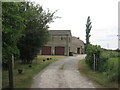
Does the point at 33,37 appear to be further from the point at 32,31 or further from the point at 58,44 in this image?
the point at 58,44

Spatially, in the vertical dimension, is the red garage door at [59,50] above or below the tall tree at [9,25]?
below

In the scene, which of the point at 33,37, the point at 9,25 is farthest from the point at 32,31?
the point at 9,25

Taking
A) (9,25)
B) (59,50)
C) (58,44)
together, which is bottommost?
(59,50)

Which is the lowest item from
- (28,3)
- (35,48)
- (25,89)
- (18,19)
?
(25,89)

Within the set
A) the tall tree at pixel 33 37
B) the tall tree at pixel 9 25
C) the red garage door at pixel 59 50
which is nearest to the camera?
the tall tree at pixel 9 25

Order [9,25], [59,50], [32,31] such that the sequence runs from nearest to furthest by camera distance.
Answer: [9,25], [32,31], [59,50]

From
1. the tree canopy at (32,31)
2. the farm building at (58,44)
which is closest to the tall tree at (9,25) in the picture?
the tree canopy at (32,31)

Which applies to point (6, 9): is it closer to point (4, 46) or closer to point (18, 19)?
point (18, 19)

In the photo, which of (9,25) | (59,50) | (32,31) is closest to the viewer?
(9,25)

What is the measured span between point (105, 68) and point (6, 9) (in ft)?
31.8

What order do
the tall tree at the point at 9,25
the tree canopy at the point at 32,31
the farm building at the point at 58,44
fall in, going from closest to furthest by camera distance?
the tall tree at the point at 9,25 < the tree canopy at the point at 32,31 < the farm building at the point at 58,44

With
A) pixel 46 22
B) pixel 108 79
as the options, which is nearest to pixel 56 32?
pixel 46 22

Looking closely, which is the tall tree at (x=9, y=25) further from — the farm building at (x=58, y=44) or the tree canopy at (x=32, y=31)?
the farm building at (x=58, y=44)

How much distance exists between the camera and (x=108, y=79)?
14.5m
